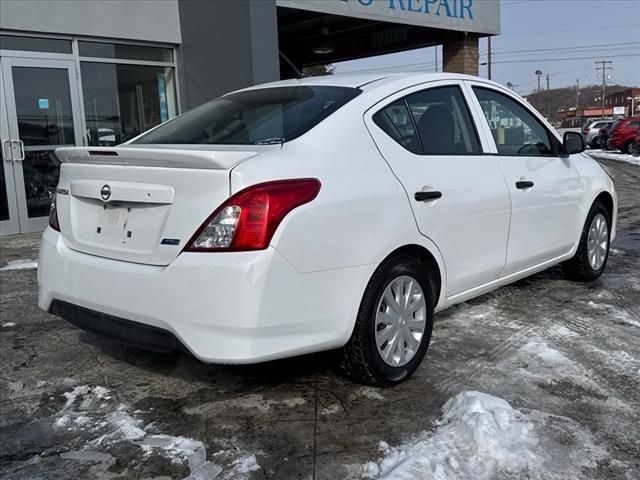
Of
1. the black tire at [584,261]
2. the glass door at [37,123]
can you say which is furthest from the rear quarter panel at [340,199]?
the glass door at [37,123]

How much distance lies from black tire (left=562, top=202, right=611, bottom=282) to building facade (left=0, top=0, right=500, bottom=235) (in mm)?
5146

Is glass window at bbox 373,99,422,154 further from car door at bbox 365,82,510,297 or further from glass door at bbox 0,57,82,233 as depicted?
glass door at bbox 0,57,82,233

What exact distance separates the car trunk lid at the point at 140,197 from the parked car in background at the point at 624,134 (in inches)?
1149

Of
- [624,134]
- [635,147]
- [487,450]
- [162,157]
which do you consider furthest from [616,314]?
[624,134]

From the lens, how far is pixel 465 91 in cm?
412

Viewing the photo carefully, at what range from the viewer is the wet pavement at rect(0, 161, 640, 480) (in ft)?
8.96

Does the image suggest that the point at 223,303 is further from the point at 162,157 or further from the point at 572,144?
the point at 572,144

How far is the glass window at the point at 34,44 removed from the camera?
337 inches

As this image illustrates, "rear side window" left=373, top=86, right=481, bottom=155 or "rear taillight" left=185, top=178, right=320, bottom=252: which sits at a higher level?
"rear side window" left=373, top=86, right=481, bottom=155

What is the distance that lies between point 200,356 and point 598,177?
3.88 m

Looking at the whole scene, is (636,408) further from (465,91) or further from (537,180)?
(465,91)

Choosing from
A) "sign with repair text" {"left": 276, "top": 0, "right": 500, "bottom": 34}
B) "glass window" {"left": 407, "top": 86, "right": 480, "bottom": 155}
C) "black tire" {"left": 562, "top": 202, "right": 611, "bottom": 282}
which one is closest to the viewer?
"glass window" {"left": 407, "top": 86, "right": 480, "bottom": 155}

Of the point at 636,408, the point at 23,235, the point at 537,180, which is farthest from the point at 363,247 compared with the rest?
the point at 23,235

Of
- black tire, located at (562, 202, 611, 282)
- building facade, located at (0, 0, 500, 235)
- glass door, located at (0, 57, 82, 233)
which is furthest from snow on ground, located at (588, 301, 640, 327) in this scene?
glass door, located at (0, 57, 82, 233)
